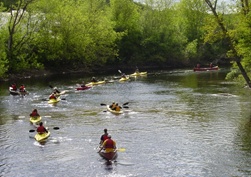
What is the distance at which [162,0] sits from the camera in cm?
10025

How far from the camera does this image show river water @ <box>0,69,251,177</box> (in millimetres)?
22875

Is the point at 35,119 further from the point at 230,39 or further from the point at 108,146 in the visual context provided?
the point at 230,39

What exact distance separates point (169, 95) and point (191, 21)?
67148 mm

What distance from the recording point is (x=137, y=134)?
30.1 m

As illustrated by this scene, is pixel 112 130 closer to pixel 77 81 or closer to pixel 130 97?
pixel 130 97

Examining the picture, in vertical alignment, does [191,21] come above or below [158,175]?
above

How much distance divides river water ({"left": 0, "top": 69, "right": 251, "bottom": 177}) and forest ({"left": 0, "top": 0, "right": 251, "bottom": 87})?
629 inches

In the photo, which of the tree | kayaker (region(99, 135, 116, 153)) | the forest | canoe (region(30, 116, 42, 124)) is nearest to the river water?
canoe (region(30, 116, 42, 124))

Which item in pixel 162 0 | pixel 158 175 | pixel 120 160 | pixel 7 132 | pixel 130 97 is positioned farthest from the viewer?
pixel 162 0

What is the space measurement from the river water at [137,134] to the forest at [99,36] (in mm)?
15965

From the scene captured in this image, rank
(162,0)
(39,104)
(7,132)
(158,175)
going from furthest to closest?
(162,0)
(39,104)
(7,132)
(158,175)

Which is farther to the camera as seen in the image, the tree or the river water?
the tree

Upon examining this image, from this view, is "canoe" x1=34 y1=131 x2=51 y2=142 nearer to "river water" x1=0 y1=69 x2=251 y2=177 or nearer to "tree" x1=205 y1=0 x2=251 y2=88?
"river water" x1=0 y1=69 x2=251 y2=177

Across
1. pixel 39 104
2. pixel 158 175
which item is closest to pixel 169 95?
pixel 39 104
